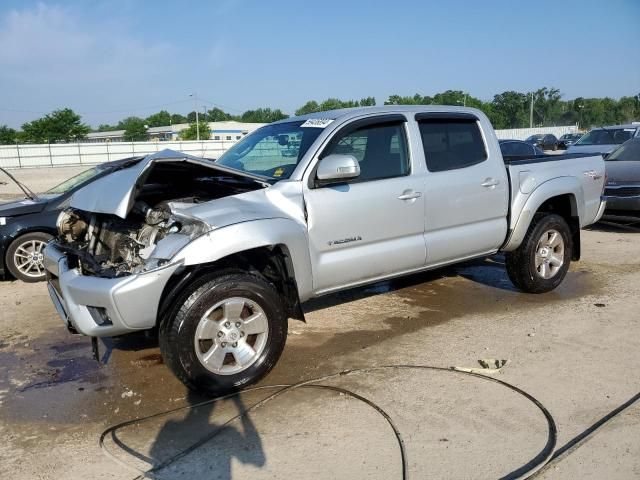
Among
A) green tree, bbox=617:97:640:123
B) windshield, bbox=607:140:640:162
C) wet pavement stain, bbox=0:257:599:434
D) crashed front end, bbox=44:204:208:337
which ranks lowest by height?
wet pavement stain, bbox=0:257:599:434

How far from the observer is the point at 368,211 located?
4.49 meters

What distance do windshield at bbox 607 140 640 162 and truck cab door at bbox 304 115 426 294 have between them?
7412mm

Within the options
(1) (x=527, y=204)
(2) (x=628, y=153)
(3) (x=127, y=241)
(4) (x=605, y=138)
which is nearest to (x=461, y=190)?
(1) (x=527, y=204)

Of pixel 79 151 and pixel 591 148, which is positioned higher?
pixel 79 151

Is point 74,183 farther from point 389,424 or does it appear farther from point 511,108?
point 511,108

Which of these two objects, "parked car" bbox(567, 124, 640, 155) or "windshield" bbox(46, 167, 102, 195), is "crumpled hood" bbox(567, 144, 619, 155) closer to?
"parked car" bbox(567, 124, 640, 155)

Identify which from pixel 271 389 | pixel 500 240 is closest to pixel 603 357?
pixel 500 240

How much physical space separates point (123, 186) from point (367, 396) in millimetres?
2164

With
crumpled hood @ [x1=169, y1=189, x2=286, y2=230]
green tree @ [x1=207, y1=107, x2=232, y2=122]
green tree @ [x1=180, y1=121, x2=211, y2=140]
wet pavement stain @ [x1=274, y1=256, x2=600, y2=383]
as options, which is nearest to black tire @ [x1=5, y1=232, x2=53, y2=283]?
wet pavement stain @ [x1=274, y1=256, x2=600, y2=383]

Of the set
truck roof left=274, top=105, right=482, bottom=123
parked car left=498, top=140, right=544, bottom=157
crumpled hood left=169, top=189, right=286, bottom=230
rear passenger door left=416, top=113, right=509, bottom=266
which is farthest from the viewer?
parked car left=498, top=140, right=544, bottom=157

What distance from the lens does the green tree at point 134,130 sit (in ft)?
219

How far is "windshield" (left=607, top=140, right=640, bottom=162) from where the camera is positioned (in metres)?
10.4

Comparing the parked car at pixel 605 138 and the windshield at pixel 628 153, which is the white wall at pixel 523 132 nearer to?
the parked car at pixel 605 138

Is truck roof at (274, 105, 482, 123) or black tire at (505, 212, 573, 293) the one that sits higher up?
truck roof at (274, 105, 482, 123)
